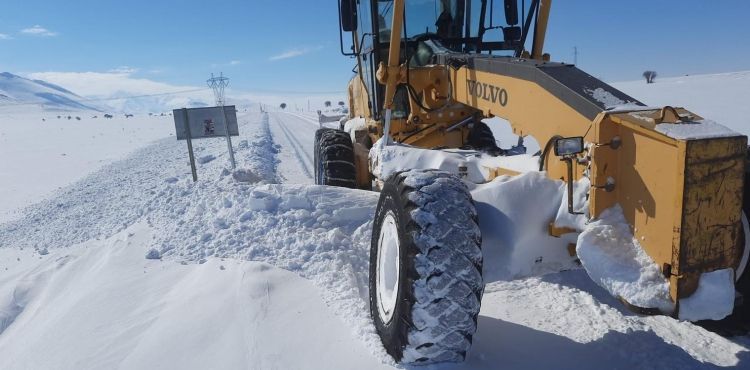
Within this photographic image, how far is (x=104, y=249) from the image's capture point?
518cm

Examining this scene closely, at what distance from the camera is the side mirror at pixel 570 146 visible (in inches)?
98.3

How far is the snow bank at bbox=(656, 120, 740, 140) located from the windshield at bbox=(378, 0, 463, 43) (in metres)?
3.56

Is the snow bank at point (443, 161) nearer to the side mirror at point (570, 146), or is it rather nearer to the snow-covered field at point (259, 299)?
the snow-covered field at point (259, 299)

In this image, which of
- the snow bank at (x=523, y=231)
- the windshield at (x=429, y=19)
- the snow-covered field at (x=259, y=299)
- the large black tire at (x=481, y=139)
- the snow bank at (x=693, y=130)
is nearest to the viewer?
the snow bank at (x=693, y=130)

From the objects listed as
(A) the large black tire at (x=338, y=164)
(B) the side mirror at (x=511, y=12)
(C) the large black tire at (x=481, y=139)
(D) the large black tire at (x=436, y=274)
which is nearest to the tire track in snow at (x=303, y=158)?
(A) the large black tire at (x=338, y=164)

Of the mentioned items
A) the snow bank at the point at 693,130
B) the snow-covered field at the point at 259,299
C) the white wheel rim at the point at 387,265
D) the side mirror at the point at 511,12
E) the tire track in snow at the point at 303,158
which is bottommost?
the tire track in snow at the point at 303,158

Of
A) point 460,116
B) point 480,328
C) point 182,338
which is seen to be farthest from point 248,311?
point 460,116

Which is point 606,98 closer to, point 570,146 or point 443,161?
point 570,146

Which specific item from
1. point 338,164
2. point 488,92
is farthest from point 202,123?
point 488,92

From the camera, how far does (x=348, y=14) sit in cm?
534

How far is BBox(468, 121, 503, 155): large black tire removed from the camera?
578 centimetres

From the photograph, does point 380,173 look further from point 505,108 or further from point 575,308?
point 575,308

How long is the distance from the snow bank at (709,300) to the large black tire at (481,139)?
3.33 metres

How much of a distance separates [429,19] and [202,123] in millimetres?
5562
